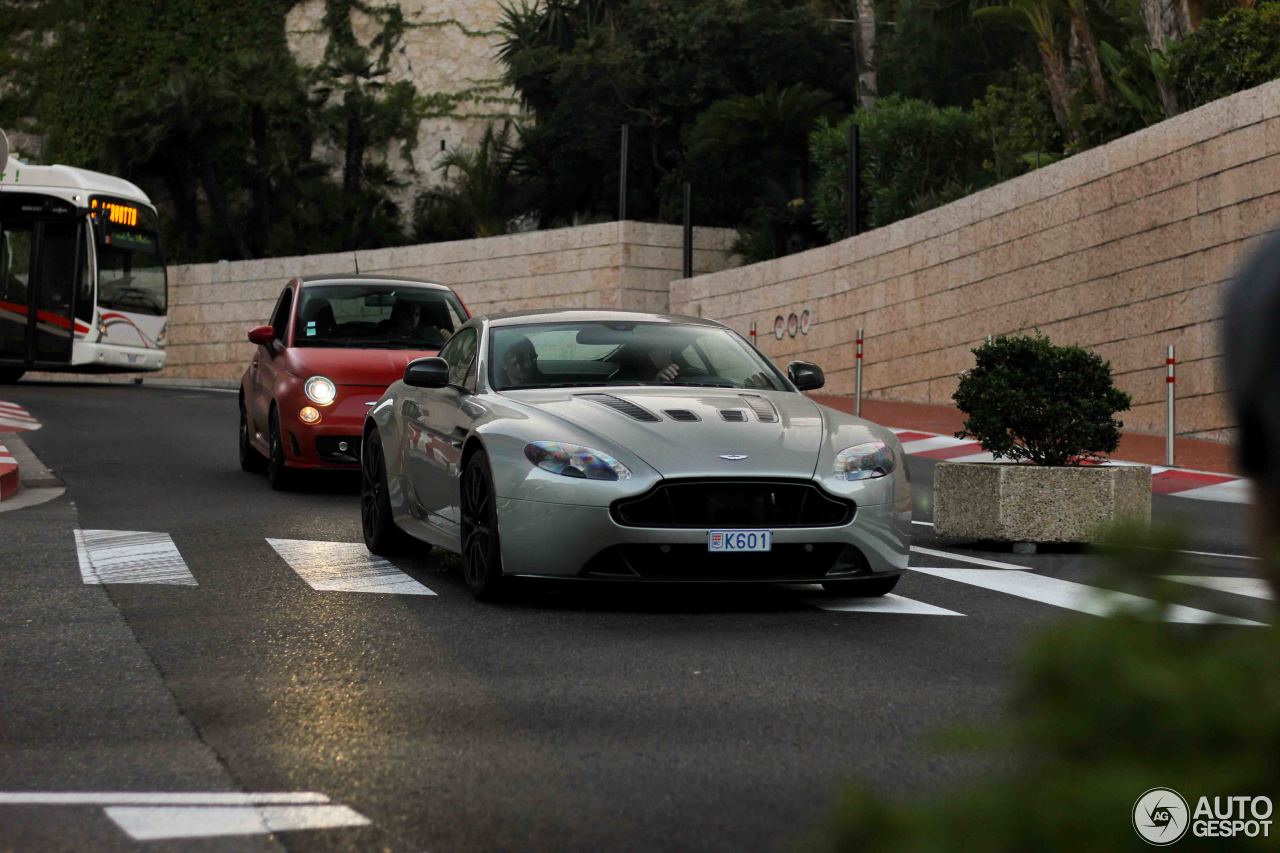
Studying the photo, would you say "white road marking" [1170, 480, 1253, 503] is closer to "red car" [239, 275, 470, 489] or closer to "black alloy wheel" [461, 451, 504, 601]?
"red car" [239, 275, 470, 489]

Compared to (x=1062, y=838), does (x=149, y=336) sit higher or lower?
higher

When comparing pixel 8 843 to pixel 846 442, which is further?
pixel 846 442

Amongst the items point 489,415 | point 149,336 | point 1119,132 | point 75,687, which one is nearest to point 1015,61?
point 1119,132

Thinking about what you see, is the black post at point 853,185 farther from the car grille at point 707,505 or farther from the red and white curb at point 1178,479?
the car grille at point 707,505

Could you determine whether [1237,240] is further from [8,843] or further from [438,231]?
[438,231]

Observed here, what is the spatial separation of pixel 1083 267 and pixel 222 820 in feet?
65.2

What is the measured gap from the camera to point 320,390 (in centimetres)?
1435

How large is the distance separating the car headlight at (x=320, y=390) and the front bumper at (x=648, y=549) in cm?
633

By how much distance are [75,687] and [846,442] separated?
349 centimetres

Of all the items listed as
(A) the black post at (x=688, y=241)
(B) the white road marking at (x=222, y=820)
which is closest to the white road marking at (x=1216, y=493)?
(B) the white road marking at (x=222, y=820)

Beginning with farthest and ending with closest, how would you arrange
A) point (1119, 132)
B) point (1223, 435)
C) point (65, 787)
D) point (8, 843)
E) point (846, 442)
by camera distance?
1. point (1119, 132)
2. point (1223, 435)
3. point (846, 442)
4. point (65, 787)
5. point (8, 843)

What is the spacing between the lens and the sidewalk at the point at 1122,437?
17.6 meters

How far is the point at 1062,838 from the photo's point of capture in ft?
5.19

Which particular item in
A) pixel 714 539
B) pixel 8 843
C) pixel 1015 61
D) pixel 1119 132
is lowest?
pixel 8 843
